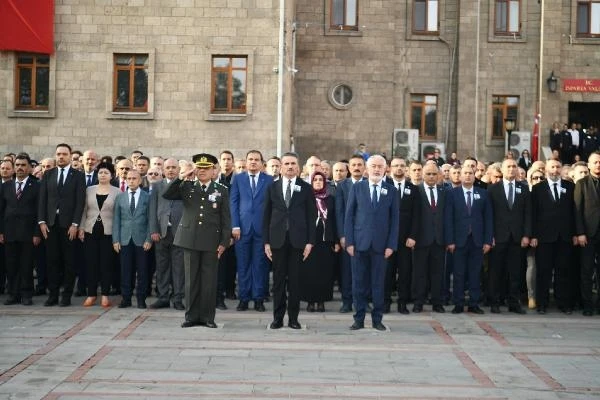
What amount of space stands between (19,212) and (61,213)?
772 millimetres

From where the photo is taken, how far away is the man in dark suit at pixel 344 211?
1267 centimetres

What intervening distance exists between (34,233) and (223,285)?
2.97 m

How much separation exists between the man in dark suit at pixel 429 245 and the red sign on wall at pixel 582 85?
1960 cm

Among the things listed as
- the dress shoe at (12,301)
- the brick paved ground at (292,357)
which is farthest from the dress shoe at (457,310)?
the dress shoe at (12,301)

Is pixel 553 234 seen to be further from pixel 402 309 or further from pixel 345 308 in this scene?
pixel 345 308

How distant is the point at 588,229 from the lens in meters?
13.4

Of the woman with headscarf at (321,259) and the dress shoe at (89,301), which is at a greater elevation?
the woman with headscarf at (321,259)

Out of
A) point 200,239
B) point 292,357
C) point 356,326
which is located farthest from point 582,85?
point 292,357

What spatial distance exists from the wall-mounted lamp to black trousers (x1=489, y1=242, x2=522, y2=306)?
60.8 ft

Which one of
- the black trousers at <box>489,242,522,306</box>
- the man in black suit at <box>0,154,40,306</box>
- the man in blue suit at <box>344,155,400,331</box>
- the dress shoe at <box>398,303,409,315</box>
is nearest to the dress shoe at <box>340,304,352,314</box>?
the dress shoe at <box>398,303,409,315</box>

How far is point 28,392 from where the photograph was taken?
309 inches

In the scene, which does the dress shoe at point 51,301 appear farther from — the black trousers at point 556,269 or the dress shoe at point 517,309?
the black trousers at point 556,269

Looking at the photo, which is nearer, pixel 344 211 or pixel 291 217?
pixel 291 217

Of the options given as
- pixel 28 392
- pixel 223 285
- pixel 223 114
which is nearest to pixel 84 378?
pixel 28 392
